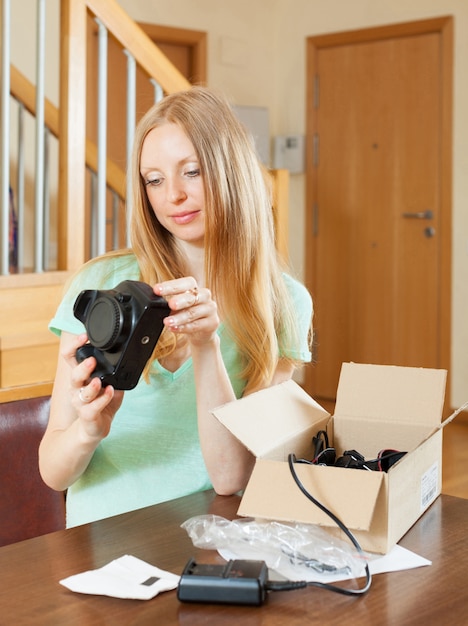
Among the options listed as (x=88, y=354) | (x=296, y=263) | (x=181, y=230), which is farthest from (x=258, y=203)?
(x=296, y=263)

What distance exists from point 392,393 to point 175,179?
47 centimetres

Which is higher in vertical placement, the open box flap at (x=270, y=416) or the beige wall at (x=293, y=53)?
the beige wall at (x=293, y=53)

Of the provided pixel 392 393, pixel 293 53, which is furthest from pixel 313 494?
pixel 293 53

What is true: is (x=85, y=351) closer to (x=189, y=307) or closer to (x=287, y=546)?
(x=189, y=307)

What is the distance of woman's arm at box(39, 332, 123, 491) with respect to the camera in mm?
1107

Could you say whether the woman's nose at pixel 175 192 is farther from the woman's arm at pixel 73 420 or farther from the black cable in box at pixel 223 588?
the black cable in box at pixel 223 588

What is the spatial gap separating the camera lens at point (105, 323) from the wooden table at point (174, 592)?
229 millimetres

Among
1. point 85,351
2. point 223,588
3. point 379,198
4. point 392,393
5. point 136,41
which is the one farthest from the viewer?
point 379,198

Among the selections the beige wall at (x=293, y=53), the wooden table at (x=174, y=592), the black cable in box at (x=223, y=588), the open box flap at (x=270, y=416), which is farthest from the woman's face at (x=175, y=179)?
the beige wall at (x=293, y=53)

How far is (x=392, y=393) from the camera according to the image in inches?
48.7

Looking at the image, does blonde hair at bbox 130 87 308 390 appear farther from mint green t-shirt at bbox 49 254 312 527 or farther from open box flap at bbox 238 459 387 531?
open box flap at bbox 238 459 387 531

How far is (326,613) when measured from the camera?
2.81 feet

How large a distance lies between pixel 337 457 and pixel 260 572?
1.32 feet

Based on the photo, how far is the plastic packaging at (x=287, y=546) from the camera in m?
0.95
